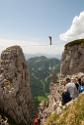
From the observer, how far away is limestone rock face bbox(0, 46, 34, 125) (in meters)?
42.8

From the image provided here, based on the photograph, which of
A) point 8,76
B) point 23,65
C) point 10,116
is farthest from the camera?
point 23,65

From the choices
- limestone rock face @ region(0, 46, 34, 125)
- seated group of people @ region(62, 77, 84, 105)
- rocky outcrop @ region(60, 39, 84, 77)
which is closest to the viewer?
seated group of people @ region(62, 77, 84, 105)

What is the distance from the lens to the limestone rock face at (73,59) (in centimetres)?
6050

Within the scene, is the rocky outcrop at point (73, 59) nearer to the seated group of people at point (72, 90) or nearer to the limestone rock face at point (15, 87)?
the limestone rock face at point (15, 87)

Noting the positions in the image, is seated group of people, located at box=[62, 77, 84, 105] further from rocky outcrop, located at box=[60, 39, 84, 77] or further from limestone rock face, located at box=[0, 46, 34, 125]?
rocky outcrop, located at box=[60, 39, 84, 77]

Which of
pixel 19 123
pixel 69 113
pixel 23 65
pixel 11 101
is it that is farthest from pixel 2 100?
pixel 69 113

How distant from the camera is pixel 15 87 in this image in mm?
45344

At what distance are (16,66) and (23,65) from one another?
361 cm

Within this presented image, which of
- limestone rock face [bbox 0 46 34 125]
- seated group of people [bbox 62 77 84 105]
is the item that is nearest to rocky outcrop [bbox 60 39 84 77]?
limestone rock face [bbox 0 46 34 125]

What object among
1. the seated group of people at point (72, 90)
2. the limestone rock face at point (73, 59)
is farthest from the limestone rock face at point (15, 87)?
the seated group of people at point (72, 90)

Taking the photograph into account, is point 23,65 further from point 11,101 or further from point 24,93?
point 11,101

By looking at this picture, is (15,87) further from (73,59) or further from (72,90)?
(72,90)

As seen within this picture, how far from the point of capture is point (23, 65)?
5359cm

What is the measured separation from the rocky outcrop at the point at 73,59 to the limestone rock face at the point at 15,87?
50.6 ft
